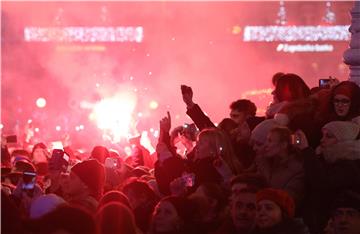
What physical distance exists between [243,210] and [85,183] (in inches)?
54.8

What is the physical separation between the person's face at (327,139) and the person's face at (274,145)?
281mm

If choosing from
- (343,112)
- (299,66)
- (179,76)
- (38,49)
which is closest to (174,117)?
(179,76)

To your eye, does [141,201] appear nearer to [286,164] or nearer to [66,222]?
[286,164]

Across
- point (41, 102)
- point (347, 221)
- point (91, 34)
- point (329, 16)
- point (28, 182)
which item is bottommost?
point (41, 102)

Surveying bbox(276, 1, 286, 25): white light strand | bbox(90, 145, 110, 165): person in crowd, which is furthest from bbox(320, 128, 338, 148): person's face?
bbox(276, 1, 286, 25): white light strand

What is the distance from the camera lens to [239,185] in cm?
680

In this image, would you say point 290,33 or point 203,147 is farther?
point 290,33

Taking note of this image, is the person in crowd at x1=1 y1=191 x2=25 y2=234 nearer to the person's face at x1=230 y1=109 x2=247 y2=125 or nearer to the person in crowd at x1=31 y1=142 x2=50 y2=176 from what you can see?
the person's face at x1=230 y1=109 x2=247 y2=125

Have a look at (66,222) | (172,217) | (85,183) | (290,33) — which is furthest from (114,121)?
(290,33)

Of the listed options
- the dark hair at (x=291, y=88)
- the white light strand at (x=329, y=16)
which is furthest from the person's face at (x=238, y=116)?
the white light strand at (x=329, y=16)

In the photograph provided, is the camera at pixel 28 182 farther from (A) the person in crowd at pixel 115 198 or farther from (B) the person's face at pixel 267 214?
(B) the person's face at pixel 267 214

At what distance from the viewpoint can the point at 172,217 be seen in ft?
21.9

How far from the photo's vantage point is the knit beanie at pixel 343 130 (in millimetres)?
7289

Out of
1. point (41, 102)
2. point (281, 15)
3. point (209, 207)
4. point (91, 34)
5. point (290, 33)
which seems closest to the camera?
point (209, 207)
